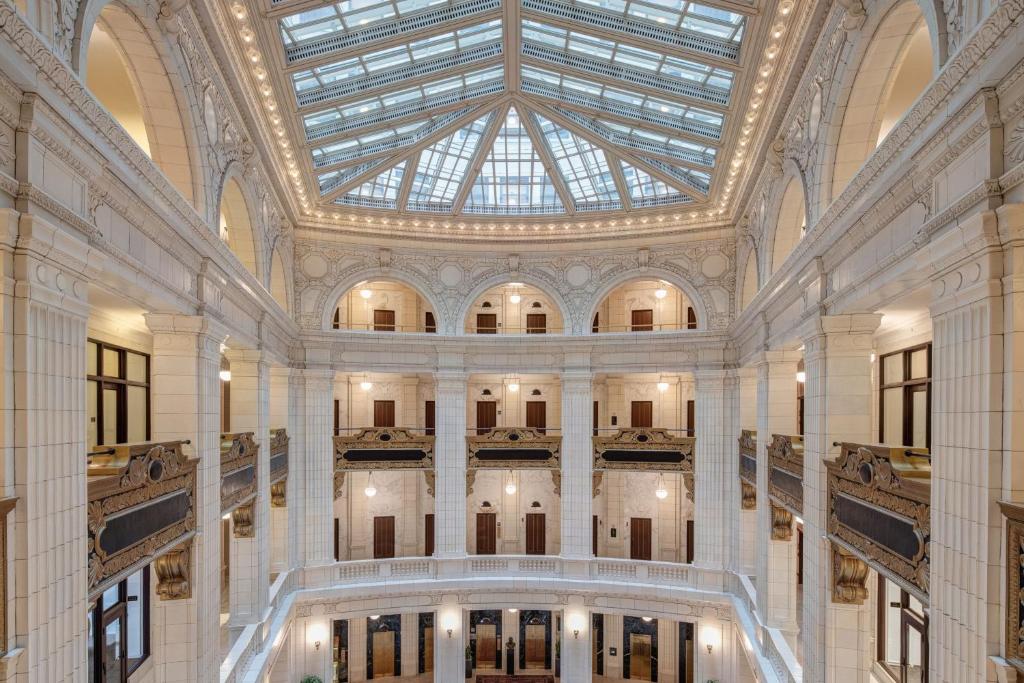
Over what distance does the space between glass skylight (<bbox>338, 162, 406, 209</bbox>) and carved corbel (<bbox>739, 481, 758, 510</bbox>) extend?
12.8 metres

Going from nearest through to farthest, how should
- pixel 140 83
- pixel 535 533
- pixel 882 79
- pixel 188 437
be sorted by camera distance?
pixel 882 79 → pixel 140 83 → pixel 188 437 → pixel 535 533

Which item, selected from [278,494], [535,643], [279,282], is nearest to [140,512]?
[278,494]

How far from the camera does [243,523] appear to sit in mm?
15000

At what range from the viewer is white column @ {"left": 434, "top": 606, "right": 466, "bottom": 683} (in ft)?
66.7

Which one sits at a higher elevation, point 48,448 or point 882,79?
point 882,79

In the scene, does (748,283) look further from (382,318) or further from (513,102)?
(382,318)

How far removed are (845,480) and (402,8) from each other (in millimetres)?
10606

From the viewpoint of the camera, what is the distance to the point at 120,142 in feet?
23.7

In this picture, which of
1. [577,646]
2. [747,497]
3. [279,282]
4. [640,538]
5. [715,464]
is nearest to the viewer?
[747,497]

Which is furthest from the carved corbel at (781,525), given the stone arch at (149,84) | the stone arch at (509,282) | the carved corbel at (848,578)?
the stone arch at (149,84)

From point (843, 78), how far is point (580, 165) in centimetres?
1015

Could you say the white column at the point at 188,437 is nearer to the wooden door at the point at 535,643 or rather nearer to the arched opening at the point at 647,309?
the wooden door at the point at 535,643

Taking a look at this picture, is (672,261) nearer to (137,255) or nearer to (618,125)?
(618,125)

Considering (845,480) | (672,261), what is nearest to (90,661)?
(845,480)
